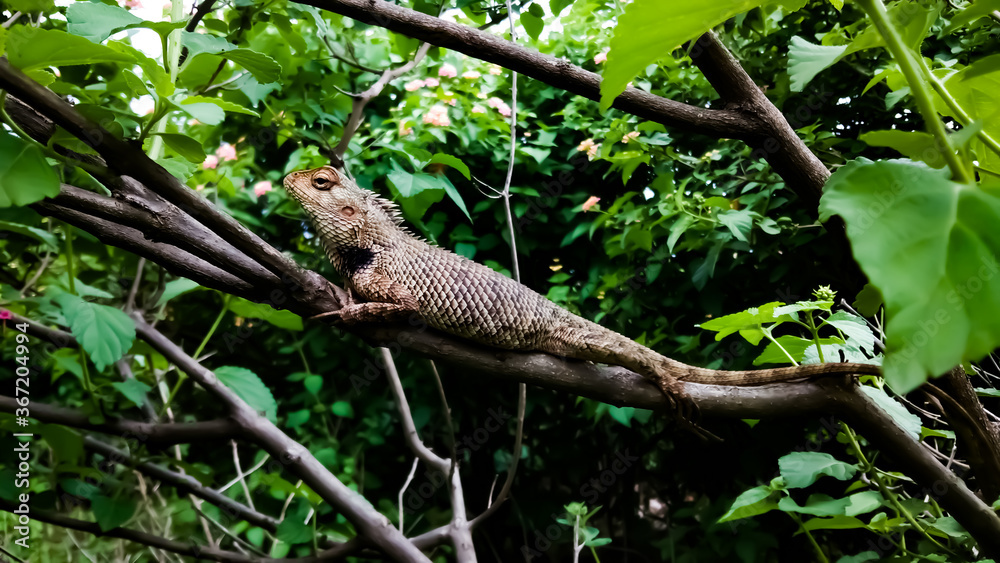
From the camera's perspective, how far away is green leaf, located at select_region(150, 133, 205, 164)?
94cm

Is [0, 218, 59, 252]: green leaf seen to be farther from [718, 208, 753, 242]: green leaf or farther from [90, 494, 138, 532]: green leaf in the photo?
[718, 208, 753, 242]: green leaf

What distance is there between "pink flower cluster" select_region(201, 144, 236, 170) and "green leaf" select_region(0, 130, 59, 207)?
81.6 inches

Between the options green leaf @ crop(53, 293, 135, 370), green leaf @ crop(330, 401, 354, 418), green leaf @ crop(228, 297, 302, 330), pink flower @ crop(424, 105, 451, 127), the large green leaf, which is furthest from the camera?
green leaf @ crop(330, 401, 354, 418)

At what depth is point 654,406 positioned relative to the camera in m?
1.42

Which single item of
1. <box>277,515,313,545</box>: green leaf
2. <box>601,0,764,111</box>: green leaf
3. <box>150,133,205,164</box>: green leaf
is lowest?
<box>277,515,313,545</box>: green leaf

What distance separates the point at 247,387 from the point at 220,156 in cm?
141

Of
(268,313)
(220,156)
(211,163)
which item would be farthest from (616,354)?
(211,163)

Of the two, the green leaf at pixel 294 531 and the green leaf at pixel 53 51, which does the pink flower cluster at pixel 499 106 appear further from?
the green leaf at pixel 53 51

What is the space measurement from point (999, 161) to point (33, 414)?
92.1 inches

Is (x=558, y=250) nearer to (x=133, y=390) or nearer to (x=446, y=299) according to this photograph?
(x=446, y=299)

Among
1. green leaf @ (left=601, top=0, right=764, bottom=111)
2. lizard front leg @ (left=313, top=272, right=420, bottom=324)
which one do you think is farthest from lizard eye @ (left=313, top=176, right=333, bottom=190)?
green leaf @ (left=601, top=0, right=764, bottom=111)

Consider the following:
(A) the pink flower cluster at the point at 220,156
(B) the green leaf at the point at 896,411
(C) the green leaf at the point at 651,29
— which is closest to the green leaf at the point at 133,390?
(A) the pink flower cluster at the point at 220,156

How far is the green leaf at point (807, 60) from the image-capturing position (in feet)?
2.69

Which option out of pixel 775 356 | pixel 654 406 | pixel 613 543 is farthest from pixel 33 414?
pixel 613 543
